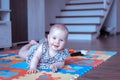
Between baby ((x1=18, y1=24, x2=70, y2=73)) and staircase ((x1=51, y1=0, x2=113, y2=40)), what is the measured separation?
3.06 metres

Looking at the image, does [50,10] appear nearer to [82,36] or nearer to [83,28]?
[83,28]

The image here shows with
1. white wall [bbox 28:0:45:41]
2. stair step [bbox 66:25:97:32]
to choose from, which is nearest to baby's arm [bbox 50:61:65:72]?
white wall [bbox 28:0:45:41]

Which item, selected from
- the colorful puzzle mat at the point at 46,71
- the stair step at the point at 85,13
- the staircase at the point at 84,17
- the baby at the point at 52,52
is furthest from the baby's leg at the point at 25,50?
the stair step at the point at 85,13

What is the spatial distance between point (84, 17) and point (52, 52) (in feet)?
11.8

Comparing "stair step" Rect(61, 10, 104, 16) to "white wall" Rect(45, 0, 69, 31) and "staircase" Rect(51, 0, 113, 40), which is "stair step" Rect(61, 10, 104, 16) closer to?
"staircase" Rect(51, 0, 113, 40)

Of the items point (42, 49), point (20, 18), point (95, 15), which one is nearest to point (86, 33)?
point (95, 15)

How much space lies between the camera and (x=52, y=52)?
→ 1911 mm

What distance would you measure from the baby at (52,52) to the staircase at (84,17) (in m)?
3.06

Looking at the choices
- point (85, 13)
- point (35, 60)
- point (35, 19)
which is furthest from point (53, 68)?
point (85, 13)

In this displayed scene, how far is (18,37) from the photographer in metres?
3.89

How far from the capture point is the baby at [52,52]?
180cm

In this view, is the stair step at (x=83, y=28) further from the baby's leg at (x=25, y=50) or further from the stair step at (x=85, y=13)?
the baby's leg at (x=25, y=50)

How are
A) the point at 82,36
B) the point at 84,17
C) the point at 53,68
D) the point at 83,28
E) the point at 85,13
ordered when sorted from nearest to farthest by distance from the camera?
the point at 53,68 < the point at 82,36 < the point at 83,28 < the point at 84,17 < the point at 85,13

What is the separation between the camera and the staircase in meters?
5.10
